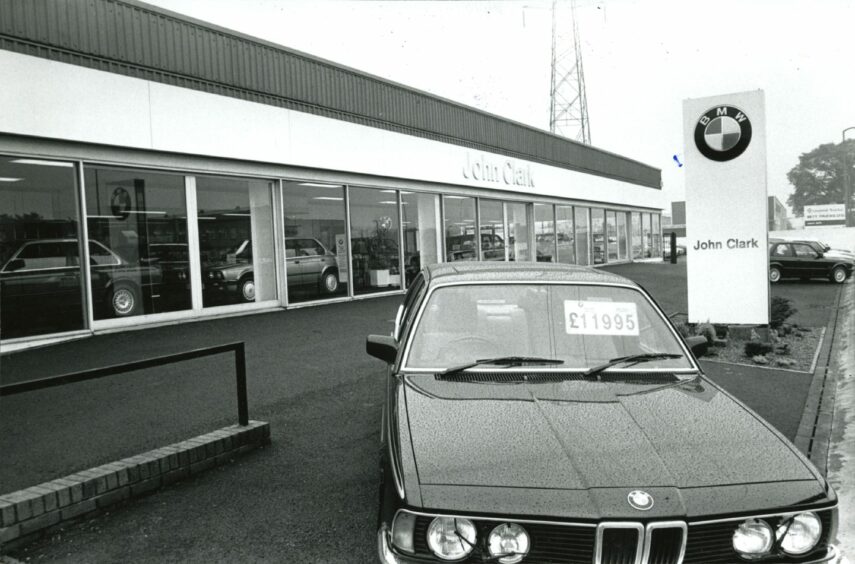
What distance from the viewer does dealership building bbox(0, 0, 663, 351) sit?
9812 mm

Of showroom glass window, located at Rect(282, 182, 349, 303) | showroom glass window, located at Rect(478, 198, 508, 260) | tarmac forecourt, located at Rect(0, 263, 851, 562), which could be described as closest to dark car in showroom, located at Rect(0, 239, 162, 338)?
tarmac forecourt, located at Rect(0, 263, 851, 562)

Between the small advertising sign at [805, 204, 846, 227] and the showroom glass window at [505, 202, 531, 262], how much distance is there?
3789 cm

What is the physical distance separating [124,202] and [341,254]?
5807 millimetres

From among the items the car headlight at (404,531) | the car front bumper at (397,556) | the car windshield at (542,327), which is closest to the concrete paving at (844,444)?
A: the car front bumper at (397,556)

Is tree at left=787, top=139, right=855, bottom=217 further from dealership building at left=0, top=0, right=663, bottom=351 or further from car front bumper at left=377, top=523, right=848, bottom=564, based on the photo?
car front bumper at left=377, top=523, right=848, bottom=564

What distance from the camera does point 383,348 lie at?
403 cm

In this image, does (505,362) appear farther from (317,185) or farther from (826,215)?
(826,215)

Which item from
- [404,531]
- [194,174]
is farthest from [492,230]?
[404,531]

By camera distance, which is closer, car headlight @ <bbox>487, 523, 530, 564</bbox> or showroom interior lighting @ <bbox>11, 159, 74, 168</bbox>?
car headlight @ <bbox>487, 523, 530, 564</bbox>

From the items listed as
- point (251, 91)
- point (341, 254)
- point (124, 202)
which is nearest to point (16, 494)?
point (124, 202)

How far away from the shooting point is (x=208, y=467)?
15.8 ft

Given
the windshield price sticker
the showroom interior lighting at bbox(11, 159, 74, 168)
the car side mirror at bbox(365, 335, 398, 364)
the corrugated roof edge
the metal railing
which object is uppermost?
the corrugated roof edge

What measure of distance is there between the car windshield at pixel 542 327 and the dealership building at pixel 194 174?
8.59 meters

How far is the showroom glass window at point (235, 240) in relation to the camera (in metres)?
12.7
